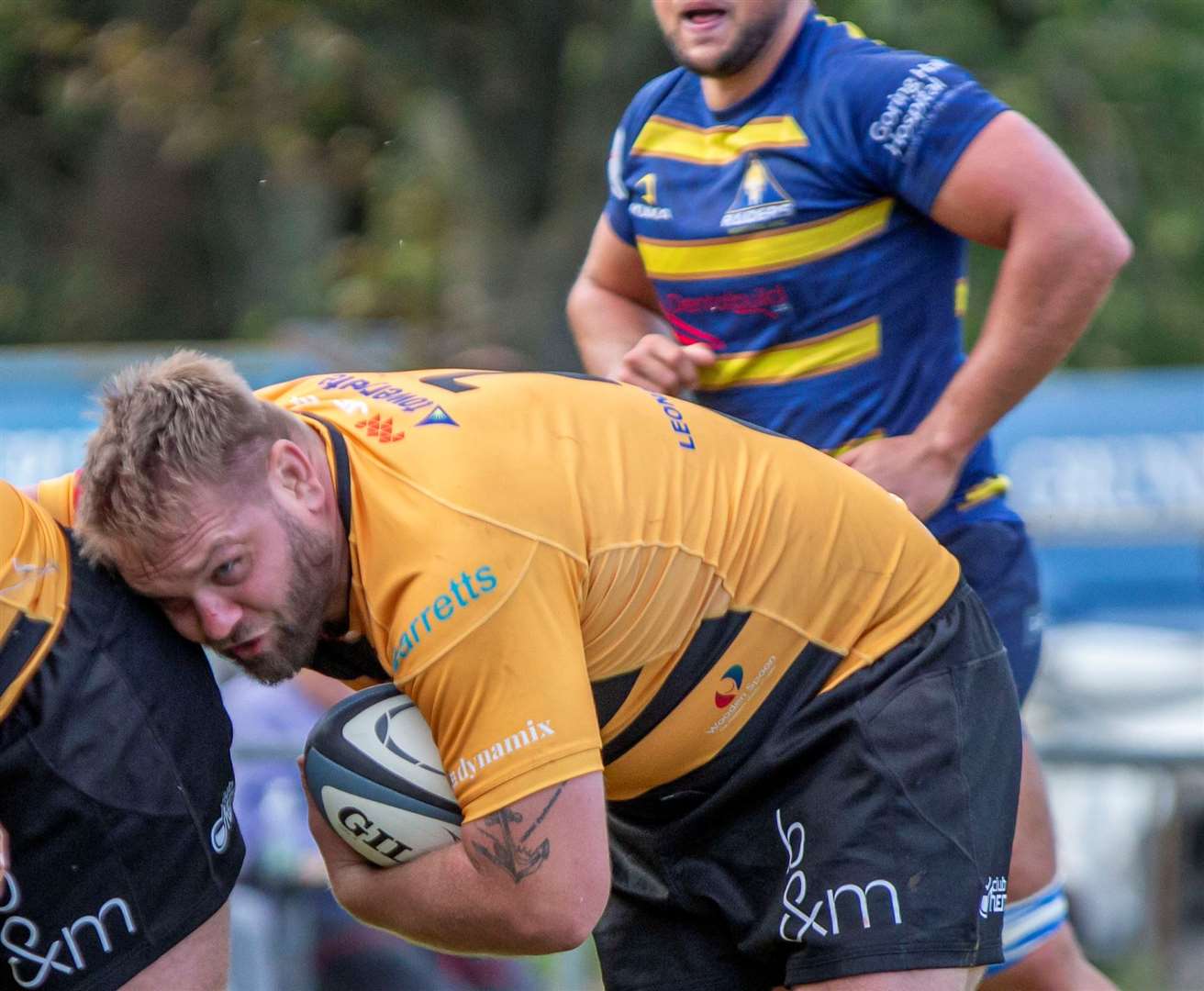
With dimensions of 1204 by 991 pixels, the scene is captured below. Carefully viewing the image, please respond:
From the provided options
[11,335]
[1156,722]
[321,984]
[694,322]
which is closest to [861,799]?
[694,322]

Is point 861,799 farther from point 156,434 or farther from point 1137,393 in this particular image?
point 1137,393

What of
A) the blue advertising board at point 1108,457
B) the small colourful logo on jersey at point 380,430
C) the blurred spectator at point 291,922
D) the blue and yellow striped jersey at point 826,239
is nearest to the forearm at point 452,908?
the small colourful logo on jersey at point 380,430

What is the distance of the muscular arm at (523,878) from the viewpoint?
2758 mm

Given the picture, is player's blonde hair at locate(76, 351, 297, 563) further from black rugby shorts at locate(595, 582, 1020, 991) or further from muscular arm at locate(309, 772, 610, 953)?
black rugby shorts at locate(595, 582, 1020, 991)

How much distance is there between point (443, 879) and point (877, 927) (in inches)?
29.2

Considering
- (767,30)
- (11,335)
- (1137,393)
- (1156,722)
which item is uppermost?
(767,30)

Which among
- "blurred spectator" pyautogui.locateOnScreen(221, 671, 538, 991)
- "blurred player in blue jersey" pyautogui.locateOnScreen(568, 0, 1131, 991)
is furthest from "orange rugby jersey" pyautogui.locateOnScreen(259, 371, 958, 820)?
"blurred spectator" pyautogui.locateOnScreen(221, 671, 538, 991)

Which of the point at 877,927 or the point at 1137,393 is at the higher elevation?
the point at 877,927

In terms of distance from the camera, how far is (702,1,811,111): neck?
3557mm

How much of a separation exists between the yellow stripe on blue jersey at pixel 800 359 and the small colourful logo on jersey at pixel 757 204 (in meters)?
0.25

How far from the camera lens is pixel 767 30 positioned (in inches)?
139

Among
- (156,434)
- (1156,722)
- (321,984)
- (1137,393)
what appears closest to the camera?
(156,434)

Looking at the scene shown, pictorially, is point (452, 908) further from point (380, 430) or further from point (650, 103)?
point (650, 103)

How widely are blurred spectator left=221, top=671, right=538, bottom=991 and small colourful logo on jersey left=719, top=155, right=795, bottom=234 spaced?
9.12 ft
